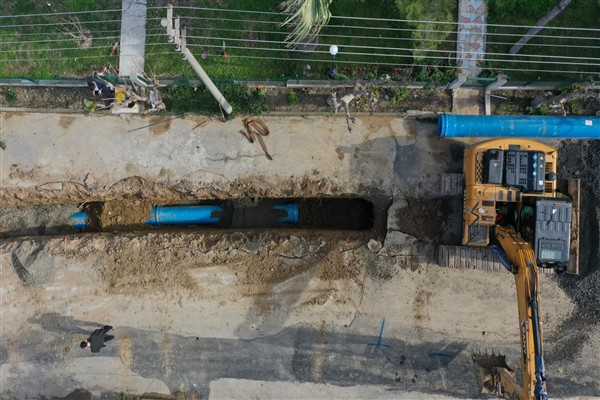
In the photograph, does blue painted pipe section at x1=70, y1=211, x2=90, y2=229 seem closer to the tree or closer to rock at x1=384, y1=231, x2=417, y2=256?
the tree

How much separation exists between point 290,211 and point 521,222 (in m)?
5.90

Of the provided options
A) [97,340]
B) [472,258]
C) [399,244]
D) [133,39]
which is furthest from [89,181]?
[472,258]

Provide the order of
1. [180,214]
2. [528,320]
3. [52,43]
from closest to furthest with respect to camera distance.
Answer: [528,320], [52,43], [180,214]

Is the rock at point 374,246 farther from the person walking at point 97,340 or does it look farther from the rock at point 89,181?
the rock at point 89,181

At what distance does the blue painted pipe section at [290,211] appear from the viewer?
11.6 meters

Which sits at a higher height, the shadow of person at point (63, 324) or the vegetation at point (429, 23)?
the vegetation at point (429, 23)

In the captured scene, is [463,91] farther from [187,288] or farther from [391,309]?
[187,288]

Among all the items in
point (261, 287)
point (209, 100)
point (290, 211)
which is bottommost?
point (261, 287)

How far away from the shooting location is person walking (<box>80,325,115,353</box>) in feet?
33.5

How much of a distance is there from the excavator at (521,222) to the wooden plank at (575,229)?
91cm

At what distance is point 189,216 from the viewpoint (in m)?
11.5

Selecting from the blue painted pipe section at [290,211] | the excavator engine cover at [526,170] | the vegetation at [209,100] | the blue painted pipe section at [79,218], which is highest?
the vegetation at [209,100]

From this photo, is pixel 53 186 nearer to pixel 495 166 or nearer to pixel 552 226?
pixel 495 166

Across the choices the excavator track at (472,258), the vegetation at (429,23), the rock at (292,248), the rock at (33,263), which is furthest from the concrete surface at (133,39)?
the excavator track at (472,258)
